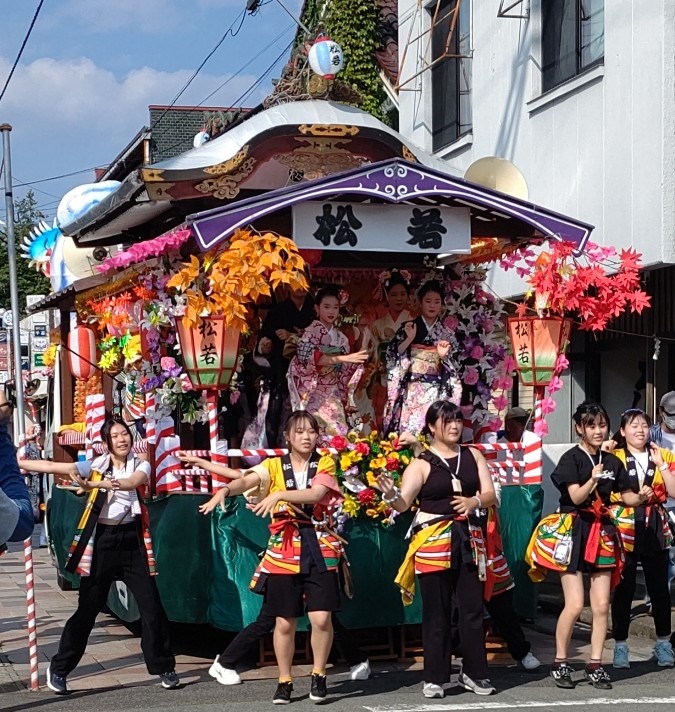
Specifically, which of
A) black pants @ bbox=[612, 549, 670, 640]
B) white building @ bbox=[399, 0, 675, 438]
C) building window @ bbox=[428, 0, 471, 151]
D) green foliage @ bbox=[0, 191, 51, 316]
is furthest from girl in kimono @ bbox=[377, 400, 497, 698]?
green foliage @ bbox=[0, 191, 51, 316]

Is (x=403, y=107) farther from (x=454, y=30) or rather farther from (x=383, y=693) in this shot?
(x=383, y=693)

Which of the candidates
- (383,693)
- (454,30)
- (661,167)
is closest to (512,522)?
(383,693)

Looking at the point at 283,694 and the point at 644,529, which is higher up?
the point at 644,529

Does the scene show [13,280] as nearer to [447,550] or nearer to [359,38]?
[359,38]

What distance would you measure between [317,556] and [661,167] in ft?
21.2

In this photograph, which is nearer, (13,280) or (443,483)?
(443,483)

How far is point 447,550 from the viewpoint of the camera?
7.71m

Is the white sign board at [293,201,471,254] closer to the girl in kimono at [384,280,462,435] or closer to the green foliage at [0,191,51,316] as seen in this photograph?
the girl in kimono at [384,280,462,435]

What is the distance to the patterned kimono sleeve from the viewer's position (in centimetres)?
1015

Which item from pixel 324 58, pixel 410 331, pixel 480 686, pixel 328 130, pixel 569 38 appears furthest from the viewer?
pixel 569 38

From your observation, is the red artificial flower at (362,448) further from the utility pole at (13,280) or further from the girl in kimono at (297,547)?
the utility pole at (13,280)

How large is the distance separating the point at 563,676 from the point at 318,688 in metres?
1.61

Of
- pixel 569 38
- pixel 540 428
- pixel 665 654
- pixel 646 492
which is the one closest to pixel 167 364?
pixel 540 428

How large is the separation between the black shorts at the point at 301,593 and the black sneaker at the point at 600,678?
1.73 metres
